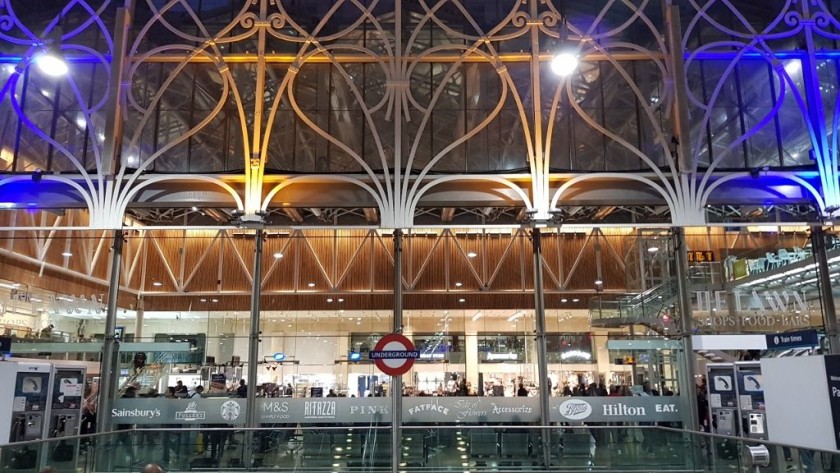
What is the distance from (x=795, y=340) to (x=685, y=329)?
2426 millimetres

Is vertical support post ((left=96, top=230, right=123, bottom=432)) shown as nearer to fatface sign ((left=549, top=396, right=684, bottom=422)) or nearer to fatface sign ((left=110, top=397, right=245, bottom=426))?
fatface sign ((left=110, top=397, right=245, bottom=426))

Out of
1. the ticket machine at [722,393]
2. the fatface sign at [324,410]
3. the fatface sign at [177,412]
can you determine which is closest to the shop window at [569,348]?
the ticket machine at [722,393]

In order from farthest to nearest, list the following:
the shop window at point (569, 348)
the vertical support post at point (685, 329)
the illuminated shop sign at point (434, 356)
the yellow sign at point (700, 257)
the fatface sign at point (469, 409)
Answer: the yellow sign at point (700, 257) < the illuminated shop sign at point (434, 356) < the shop window at point (569, 348) < the fatface sign at point (469, 409) < the vertical support post at point (685, 329)

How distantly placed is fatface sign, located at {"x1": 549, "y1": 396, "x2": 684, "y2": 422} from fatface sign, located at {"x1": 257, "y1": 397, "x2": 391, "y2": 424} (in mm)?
3825

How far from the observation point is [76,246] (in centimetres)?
2219

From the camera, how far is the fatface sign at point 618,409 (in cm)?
1445

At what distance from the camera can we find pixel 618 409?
14.5 m

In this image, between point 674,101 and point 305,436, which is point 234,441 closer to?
point 305,436

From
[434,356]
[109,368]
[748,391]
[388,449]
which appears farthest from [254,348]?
[748,391]

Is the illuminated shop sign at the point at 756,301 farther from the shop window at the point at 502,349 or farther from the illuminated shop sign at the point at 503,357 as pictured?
the illuminated shop sign at the point at 503,357

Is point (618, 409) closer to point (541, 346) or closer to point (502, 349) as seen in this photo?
point (541, 346)

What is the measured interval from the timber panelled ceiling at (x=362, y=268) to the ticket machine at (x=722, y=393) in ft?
25.5

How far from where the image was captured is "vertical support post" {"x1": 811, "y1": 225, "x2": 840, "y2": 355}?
1496cm

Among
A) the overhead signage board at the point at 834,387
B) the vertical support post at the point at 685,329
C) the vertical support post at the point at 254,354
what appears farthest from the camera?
the vertical support post at the point at 685,329
